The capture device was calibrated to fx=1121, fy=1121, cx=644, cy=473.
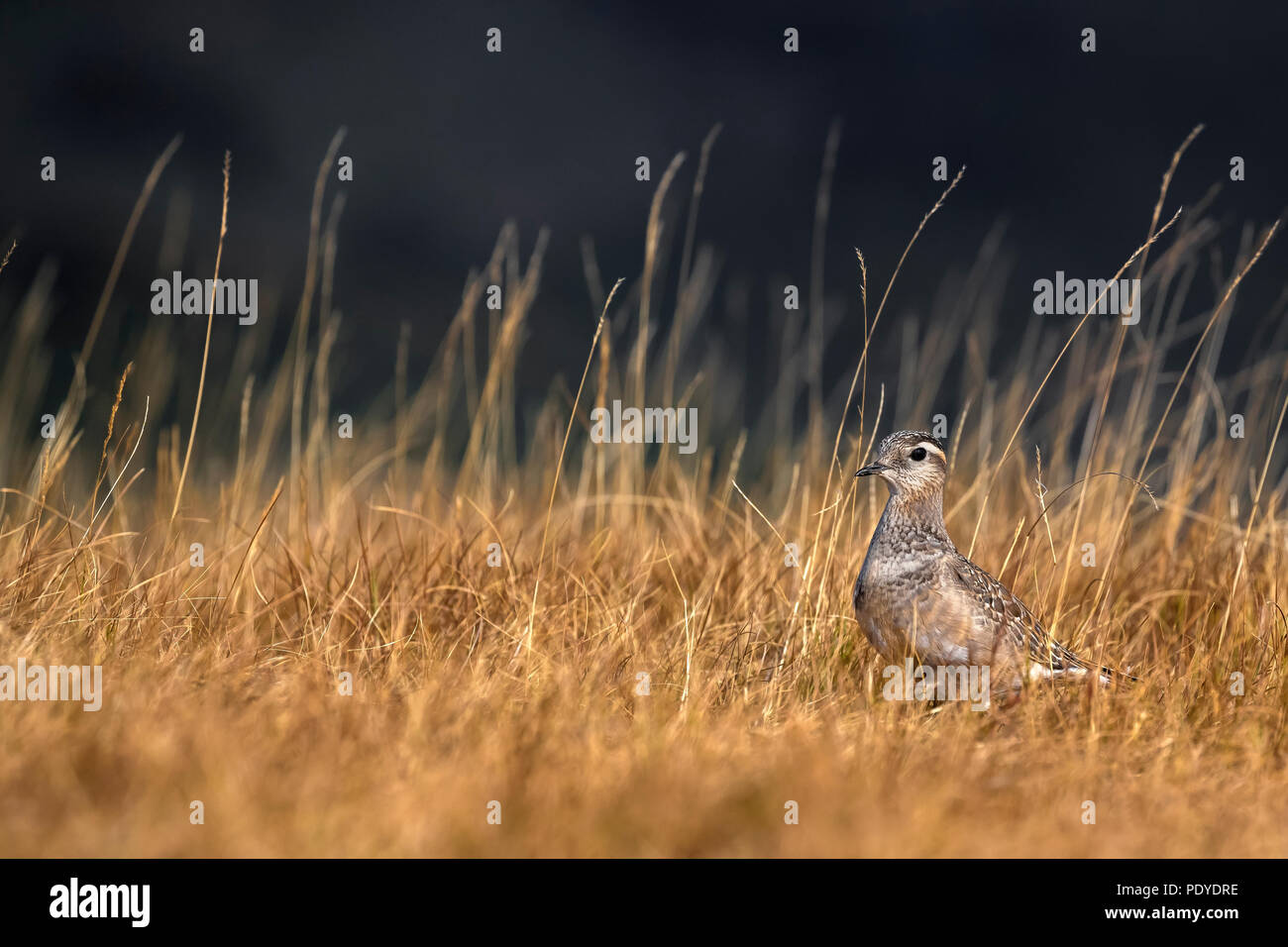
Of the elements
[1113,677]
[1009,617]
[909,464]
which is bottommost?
[1113,677]

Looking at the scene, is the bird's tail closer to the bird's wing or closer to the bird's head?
the bird's wing

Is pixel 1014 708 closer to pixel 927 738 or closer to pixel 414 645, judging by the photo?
pixel 927 738

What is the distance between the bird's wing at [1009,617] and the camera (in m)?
4.24

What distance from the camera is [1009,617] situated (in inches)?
169

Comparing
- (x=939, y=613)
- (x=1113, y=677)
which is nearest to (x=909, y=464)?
(x=939, y=613)

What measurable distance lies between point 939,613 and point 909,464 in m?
0.65

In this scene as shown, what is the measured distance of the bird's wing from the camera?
13.9 ft

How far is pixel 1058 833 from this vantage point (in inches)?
112

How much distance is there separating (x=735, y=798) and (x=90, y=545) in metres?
2.91

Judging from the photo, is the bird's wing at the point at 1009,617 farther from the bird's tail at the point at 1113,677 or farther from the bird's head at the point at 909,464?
the bird's head at the point at 909,464

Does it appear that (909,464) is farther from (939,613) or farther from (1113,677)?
(1113,677)

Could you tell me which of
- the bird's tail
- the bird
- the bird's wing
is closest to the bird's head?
the bird

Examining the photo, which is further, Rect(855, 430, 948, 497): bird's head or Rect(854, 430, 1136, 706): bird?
Rect(855, 430, 948, 497): bird's head

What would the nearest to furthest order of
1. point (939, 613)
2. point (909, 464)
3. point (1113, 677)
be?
point (939, 613)
point (1113, 677)
point (909, 464)
